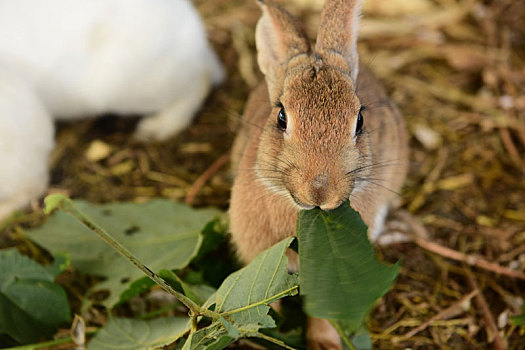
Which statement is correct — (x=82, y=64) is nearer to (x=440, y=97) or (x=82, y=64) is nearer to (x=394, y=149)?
(x=394, y=149)

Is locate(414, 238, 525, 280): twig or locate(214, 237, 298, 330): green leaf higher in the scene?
locate(214, 237, 298, 330): green leaf

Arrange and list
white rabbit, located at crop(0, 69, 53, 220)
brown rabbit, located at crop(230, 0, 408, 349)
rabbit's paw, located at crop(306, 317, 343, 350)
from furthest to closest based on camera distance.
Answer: white rabbit, located at crop(0, 69, 53, 220) < rabbit's paw, located at crop(306, 317, 343, 350) < brown rabbit, located at crop(230, 0, 408, 349)

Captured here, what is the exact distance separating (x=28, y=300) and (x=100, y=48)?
3.75ft

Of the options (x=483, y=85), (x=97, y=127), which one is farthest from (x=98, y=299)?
(x=483, y=85)

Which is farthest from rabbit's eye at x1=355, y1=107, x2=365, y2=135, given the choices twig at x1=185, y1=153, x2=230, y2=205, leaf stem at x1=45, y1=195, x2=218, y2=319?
twig at x1=185, y1=153, x2=230, y2=205

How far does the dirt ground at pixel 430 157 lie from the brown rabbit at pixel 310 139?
1.04ft

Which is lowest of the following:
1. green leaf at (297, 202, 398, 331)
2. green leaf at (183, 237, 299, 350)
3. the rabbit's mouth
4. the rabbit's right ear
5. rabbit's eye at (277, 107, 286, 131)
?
green leaf at (183, 237, 299, 350)

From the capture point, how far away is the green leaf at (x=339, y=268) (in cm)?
130

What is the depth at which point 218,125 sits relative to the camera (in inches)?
109

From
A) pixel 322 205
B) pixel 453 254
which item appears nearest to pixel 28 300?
pixel 322 205

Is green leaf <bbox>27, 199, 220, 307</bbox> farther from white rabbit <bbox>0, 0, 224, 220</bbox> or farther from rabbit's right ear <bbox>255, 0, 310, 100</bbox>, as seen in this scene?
rabbit's right ear <bbox>255, 0, 310, 100</bbox>

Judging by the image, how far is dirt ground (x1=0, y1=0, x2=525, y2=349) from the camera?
205cm

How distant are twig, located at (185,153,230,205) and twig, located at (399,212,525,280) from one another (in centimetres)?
83

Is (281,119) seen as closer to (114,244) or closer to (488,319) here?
(114,244)
